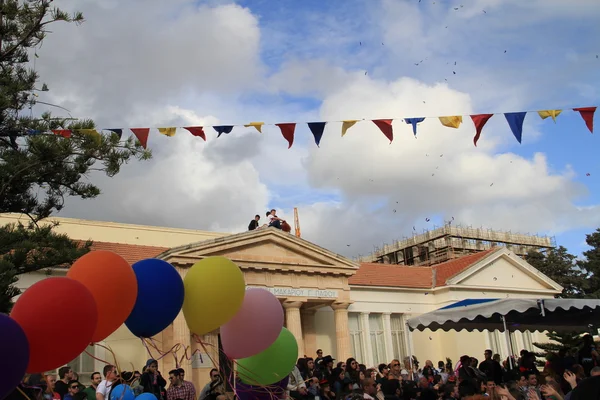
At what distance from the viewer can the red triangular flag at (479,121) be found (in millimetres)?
13219

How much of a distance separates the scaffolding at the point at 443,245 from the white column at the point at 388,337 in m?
23.7

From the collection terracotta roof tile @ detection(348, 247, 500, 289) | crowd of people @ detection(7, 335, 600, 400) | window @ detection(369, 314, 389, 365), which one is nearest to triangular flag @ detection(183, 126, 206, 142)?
crowd of people @ detection(7, 335, 600, 400)

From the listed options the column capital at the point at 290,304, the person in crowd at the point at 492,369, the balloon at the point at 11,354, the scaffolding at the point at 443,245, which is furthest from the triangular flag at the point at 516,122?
the scaffolding at the point at 443,245

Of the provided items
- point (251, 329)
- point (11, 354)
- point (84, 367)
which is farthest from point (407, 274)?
point (11, 354)

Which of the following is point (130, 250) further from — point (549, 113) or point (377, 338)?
point (549, 113)

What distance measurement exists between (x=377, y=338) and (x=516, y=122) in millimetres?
15499

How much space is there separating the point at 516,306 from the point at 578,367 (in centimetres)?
330

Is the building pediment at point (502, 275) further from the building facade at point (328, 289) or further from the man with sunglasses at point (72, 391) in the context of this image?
the man with sunglasses at point (72, 391)

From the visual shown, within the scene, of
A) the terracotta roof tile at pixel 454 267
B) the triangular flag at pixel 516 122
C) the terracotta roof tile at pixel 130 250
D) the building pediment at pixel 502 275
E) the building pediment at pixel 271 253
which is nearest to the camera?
the triangular flag at pixel 516 122

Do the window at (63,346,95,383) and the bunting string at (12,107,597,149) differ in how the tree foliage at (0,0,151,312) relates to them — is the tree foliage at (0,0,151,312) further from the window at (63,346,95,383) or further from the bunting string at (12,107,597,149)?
the window at (63,346,95,383)

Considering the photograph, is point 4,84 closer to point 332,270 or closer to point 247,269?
point 247,269

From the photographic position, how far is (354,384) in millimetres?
11562

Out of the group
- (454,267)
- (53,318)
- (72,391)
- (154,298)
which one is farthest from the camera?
(454,267)

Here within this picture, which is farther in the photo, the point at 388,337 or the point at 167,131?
the point at 388,337
